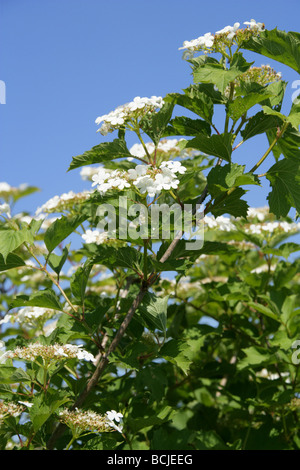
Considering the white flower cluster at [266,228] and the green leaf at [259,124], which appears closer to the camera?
the green leaf at [259,124]

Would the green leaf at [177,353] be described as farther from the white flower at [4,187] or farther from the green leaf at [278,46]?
the white flower at [4,187]

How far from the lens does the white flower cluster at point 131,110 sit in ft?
6.55

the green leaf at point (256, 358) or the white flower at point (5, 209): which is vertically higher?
the white flower at point (5, 209)

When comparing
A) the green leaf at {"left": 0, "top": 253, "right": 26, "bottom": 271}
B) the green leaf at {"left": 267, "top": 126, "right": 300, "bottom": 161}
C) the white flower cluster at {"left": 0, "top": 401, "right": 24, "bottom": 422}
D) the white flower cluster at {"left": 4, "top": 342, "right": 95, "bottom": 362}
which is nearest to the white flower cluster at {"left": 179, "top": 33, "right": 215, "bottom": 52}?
the green leaf at {"left": 267, "top": 126, "right": 300, "bottom": 161}

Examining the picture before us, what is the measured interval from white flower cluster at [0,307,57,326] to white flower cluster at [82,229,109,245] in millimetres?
428

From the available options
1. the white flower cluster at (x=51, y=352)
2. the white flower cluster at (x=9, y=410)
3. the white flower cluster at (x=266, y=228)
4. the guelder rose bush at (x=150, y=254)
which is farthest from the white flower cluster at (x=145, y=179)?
the white flower cluster at (x=266, y=228)

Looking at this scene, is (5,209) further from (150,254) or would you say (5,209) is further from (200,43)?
(200,43)

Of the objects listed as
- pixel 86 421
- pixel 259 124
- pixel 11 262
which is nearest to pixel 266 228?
pixel 259 124

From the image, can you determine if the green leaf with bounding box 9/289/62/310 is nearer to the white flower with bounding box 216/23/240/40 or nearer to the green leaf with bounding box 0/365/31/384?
the green leaf with bounding box 0/365/31/384

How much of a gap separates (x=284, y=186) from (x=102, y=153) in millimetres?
772

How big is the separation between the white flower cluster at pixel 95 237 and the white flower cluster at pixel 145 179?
0.57m

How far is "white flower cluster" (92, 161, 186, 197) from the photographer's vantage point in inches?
72.2

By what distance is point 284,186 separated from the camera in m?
2.11

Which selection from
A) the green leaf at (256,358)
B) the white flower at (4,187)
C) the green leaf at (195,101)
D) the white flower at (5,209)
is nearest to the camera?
the green leaf at (195,101)
